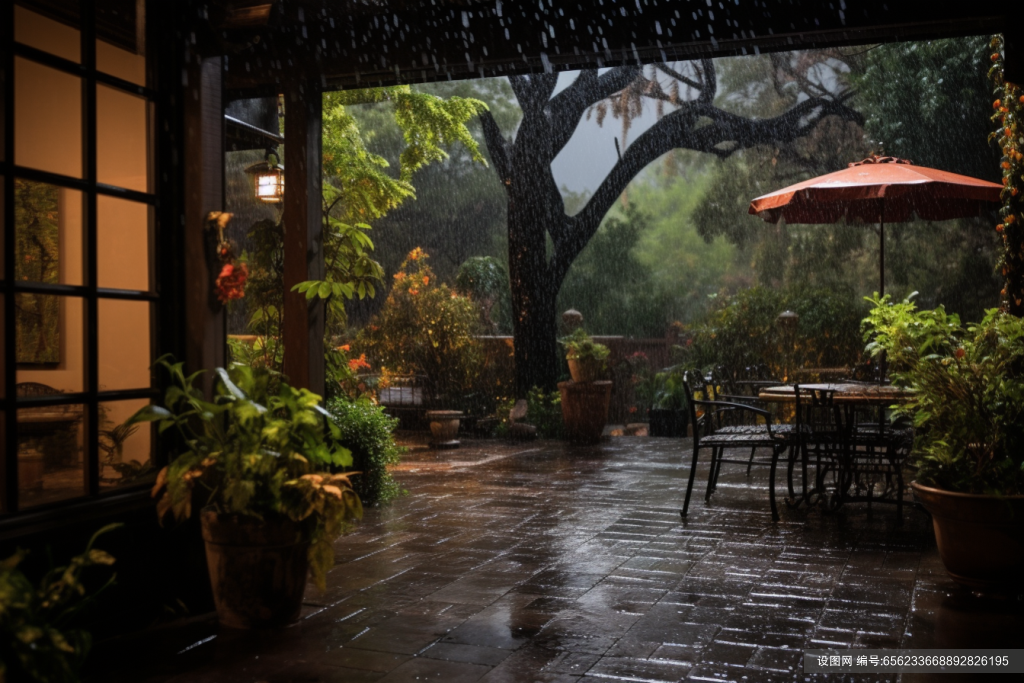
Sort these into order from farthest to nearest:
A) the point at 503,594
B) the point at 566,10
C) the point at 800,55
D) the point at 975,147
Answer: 1. the point at 800,55
2. the point at 975,147
3. the point at 566,10
4. the point at 503,594

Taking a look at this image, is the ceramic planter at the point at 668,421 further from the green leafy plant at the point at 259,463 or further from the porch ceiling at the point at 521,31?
the green leafy plant at the point at 259,463

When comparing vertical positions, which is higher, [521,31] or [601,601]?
[521,31]

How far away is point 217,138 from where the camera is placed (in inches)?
149

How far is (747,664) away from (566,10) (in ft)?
10.5

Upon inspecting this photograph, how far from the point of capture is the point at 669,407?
11.1m

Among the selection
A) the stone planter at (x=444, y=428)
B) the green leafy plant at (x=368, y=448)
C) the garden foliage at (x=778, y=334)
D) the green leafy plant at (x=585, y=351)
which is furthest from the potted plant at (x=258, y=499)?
the garden foliage at (x=778, y=334)

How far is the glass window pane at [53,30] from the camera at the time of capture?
2.96 m

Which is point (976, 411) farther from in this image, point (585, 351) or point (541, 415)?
point (541, 415)

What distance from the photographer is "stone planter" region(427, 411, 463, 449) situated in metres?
9.16

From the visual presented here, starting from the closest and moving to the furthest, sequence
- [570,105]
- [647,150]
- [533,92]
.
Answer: [533,92] < [570,105] < [647,150]

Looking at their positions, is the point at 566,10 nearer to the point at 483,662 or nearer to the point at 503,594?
the point at 503,594

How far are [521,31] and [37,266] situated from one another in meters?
2.67

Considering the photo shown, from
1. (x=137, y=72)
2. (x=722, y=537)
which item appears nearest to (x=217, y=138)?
(x=137, y=72)

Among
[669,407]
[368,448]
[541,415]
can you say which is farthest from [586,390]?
[368,448]
